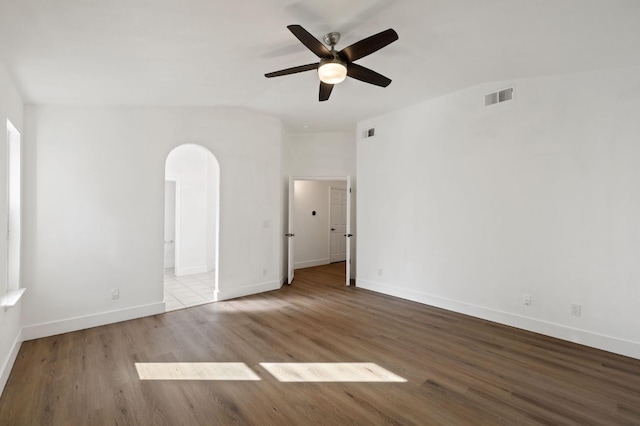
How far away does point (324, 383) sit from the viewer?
2590mm

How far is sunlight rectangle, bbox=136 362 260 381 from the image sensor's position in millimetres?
2684

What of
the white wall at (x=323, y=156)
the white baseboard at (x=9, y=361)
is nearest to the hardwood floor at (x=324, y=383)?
the white baseboard at (x=9, y=361)

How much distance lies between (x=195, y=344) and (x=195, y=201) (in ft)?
14.1

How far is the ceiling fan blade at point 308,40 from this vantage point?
2.12m

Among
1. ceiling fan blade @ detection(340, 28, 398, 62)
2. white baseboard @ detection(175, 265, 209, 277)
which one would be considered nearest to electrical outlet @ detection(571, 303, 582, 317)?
ceiling fan blade @ detection(340, 28, 398, 62)

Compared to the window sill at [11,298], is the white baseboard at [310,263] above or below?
below

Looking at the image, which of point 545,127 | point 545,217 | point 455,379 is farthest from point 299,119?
point 455,379

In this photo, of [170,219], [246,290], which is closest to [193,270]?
[170,219]

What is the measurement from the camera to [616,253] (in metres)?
3.18

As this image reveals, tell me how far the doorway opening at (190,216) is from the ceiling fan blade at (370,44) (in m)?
4.75

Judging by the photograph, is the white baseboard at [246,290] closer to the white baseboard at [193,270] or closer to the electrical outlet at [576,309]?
the white baseboard at [193,270]

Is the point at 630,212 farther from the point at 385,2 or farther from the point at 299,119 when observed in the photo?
the point at 299,119

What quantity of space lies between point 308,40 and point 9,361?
3.81m

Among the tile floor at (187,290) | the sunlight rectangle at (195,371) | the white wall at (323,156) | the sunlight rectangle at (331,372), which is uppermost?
the white wall at (323,156)
